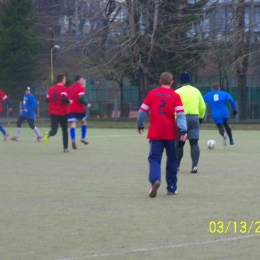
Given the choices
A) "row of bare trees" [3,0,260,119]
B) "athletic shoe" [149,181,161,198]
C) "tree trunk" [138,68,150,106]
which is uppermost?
"row of bare trees" [3,0,260,119]

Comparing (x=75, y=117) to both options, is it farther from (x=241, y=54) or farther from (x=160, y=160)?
(x=241, y=54)

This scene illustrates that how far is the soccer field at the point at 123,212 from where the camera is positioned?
6660mm

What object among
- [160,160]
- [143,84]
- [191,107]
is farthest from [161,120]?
[143,84]

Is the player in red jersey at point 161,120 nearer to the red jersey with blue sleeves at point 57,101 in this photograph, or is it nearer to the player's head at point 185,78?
the player's head at point 185,78

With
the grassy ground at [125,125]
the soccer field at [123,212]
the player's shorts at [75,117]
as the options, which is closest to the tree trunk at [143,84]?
the grassy ground at [125,125]

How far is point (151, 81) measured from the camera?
4412cm

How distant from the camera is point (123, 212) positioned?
873cm

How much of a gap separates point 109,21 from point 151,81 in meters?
4.61

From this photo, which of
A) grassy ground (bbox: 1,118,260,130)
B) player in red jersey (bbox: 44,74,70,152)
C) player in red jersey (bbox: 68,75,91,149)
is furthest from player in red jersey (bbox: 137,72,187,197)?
grassy ground (bbox: 1,118,260,130)

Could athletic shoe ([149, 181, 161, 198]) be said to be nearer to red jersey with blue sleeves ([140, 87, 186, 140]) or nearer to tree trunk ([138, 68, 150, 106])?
red jersey with blue sleeves ([140, 87, 186, 140])
